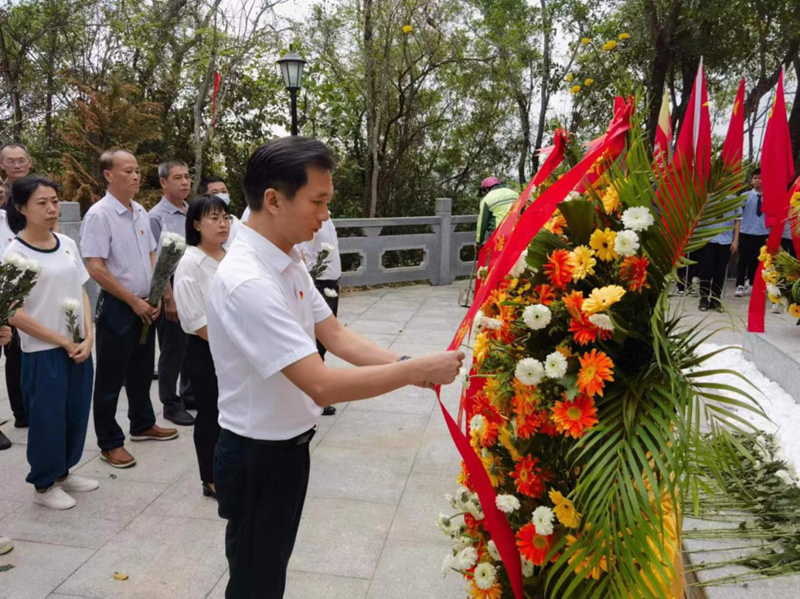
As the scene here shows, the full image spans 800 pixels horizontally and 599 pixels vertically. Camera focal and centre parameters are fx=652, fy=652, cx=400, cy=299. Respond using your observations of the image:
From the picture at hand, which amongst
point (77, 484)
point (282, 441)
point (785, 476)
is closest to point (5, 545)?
point (77, 484)

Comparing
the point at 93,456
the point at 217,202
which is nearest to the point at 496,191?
the point at 217,202

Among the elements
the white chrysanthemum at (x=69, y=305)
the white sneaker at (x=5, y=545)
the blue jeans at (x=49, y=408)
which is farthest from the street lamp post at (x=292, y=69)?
the white sneaker at (x=5, y=545)

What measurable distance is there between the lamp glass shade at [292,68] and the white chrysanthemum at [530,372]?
751cm

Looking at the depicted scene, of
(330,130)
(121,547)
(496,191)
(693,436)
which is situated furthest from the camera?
(330,130)

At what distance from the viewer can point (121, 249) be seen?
3.54 m

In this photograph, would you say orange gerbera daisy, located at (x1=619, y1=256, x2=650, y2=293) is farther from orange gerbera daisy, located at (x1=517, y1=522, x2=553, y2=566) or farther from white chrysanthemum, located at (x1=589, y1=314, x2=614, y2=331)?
orange gerbera daisy, located at (x1=517, y1=522, x2=553, y2=566)

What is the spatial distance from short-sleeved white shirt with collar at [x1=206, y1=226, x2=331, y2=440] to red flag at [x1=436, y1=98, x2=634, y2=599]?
39cm

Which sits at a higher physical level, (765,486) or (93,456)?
(765,486)

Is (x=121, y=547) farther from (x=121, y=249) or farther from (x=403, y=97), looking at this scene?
(x=403, y=97)

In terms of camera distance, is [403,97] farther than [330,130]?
No

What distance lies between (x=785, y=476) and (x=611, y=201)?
60.7 inches

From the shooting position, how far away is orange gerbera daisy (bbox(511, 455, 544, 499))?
156 centimetres

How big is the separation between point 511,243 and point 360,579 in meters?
1.63

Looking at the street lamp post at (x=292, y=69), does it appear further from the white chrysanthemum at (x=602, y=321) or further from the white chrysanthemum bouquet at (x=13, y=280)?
the white chrysanthemum at (x=602, y=321)
